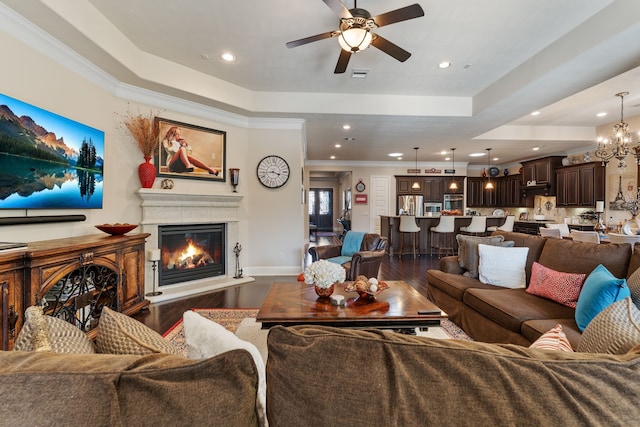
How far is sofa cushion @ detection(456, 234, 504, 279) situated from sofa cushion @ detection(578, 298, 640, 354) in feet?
7.52

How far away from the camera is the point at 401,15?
217 centimetres

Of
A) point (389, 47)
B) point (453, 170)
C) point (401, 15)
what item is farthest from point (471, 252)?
point (453, 170)

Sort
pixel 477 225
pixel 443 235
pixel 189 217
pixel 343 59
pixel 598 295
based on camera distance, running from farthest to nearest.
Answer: pixel 443 235 → pixel 477 225 → pixel 189 217 → pixel 343 59 → pixel 598 295

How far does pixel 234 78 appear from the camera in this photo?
4.00 metres

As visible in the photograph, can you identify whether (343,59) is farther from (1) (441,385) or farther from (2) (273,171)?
(1) (441,385)

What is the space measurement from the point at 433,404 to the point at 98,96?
422cm

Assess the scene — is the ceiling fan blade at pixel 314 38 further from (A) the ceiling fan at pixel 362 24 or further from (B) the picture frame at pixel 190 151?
(B) the picture frame at pixel 190 151

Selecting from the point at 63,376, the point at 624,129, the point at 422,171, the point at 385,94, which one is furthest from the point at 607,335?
the point at 422,171

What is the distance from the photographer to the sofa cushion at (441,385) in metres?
0.56

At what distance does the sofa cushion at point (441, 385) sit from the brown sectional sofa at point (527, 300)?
4.68ft

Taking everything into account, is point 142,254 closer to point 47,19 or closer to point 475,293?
point 47,19

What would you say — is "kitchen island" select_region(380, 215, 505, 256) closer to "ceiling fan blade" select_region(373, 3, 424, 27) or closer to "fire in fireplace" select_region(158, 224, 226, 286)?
"fire in fireplace" select_region(158, 224, 226, 286)

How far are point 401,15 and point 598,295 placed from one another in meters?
2.29

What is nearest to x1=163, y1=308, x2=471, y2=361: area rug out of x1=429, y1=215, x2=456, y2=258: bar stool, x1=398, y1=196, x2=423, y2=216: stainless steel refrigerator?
x1=429, y1=215, x2=456, y2=258: bar stool
